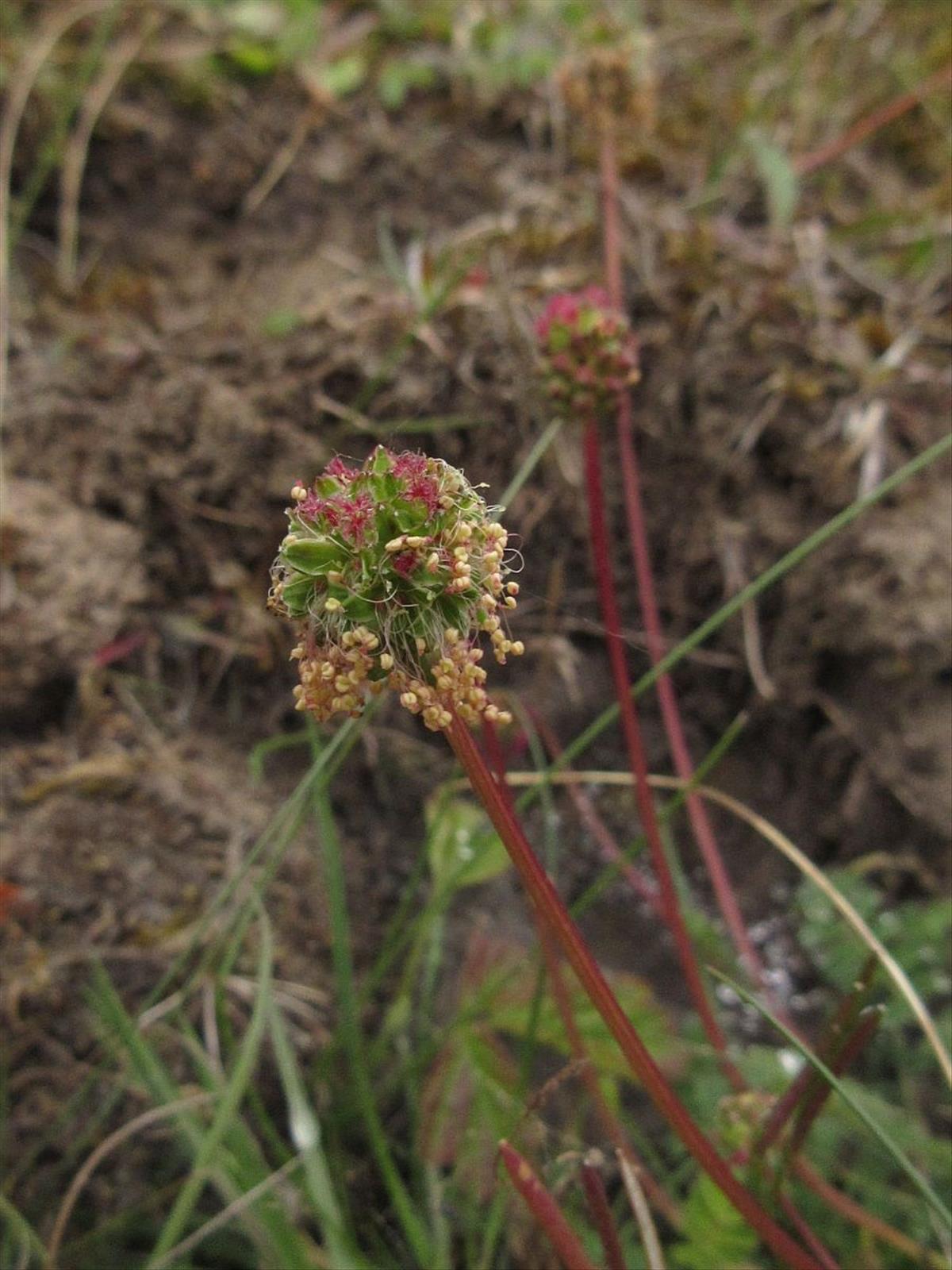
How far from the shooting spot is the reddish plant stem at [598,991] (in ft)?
2.71

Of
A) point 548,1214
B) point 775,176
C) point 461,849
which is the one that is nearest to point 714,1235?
point 548,1214

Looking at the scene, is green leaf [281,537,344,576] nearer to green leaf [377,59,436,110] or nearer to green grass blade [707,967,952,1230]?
green grass blade [707,967,952,1230]

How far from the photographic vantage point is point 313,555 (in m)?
0.81

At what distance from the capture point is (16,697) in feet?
5.00

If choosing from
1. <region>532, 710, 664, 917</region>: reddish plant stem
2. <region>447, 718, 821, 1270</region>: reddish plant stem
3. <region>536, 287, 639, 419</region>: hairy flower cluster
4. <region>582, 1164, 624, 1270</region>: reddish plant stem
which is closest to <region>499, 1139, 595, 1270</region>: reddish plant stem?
<region>582, 1164, 624, 1270</region>: reddish plant stem

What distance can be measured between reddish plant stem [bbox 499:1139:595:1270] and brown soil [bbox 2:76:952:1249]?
57 cm

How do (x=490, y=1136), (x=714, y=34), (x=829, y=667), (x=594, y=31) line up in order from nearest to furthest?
(x=490, y=1136) < (x=829, y=667) < (x=594, y=31) < (x=714, y=34)

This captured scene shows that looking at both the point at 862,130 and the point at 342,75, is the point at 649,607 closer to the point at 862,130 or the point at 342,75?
the point at 862,130

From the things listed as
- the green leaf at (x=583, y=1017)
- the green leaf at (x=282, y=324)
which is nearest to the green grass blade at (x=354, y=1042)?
the green leaf at (x=583, y=1017)

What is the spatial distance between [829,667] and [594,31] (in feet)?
3.99

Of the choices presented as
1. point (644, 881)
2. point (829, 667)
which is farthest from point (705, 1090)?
point (829, 667)

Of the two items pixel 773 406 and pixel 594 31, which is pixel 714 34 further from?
pixel 773 406

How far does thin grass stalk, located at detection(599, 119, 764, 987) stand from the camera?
1.59 metres

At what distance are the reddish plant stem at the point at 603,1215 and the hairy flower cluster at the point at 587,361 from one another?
2.89 feet
